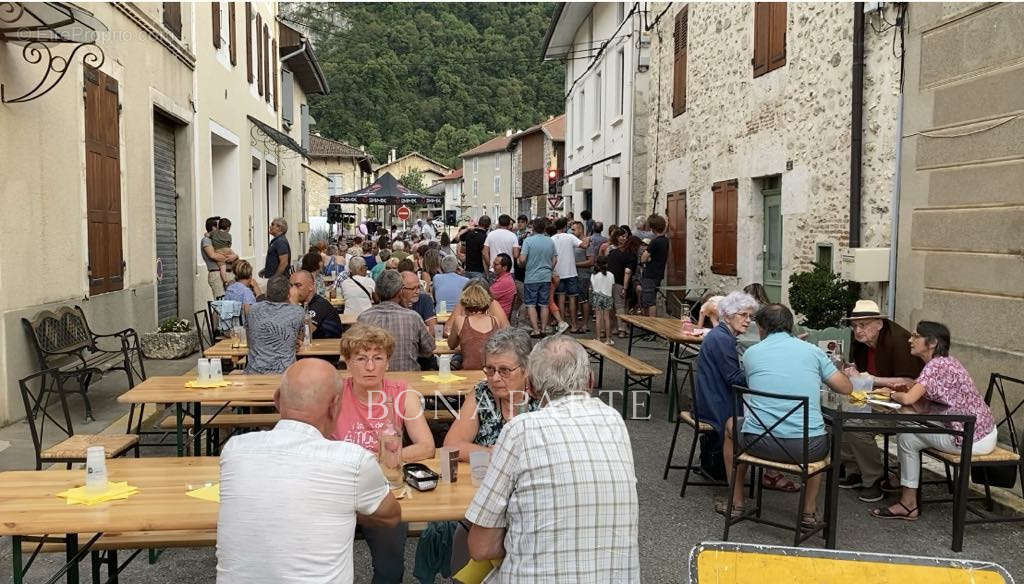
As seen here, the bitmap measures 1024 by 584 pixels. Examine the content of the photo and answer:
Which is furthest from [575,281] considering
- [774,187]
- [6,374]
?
[6,374]

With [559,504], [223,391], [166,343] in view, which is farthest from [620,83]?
[559,504]

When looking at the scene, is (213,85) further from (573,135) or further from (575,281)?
(573,135)

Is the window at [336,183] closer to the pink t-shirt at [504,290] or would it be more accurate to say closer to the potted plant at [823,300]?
the pink t-shirt at [504,290]

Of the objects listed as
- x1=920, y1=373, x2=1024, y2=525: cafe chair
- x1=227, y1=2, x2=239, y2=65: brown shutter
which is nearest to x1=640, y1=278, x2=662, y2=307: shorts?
x1=920, y1=373, x2=1024, y2=525: cafe chair

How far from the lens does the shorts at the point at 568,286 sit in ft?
46.3

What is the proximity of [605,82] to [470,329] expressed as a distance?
52.2 ft

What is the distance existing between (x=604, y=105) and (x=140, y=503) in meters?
19.2

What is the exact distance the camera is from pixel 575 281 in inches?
556

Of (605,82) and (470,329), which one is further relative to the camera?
(605,82)

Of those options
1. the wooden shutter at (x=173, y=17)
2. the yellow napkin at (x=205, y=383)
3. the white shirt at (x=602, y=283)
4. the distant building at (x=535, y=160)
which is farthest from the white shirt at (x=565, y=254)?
the distant building at (x=535, y=160)

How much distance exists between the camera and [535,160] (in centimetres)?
4444

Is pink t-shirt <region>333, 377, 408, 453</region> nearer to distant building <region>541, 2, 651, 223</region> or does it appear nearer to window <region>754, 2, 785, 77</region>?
window <region>754, 2, 785, 77</region>

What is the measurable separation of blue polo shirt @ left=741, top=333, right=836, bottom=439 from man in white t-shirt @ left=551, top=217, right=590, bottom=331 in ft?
27.8

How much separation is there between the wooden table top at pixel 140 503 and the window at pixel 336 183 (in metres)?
48.4
